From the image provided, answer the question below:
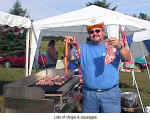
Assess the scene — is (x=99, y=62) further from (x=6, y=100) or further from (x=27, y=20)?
(x=27, y=20)

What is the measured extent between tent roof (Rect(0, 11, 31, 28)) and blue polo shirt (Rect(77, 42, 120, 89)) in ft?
12.5

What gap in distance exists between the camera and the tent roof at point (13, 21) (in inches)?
238

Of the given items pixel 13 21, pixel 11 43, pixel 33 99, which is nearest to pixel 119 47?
pixel 33 99

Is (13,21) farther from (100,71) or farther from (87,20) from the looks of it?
(100,71)

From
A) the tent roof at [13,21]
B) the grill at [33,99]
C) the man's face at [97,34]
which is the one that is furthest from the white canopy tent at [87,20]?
the man's face at [97,34]

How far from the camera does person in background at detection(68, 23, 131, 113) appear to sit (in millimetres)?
2678

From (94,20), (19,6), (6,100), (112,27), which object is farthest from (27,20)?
(19,6)

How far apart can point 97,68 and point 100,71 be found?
0.05m

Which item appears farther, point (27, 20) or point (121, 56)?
point (27, 20)

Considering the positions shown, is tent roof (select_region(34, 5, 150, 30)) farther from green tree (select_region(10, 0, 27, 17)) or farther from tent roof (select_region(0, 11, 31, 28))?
green tree (select_region(10, 0, 27, 17))

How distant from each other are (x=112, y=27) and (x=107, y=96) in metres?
3.11

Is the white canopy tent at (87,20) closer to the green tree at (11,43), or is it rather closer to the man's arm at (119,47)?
the man's arm at (119,47)

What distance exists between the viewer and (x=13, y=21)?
20.7ft

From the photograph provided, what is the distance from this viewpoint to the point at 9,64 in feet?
54.9
